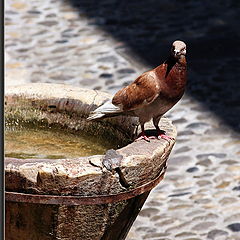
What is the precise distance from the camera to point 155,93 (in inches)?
111

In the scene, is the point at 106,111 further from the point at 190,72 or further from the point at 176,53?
the point at 190,72

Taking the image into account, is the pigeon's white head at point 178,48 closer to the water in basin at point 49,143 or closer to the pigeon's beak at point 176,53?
the pigeon's beak at point 176,53

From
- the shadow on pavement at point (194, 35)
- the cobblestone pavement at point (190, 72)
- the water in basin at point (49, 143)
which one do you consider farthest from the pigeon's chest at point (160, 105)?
the shadow on pavement at point (194, 35)

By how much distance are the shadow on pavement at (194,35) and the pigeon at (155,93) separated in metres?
2.66

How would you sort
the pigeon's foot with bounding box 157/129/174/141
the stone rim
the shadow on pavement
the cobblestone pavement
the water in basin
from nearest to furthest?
the stone rim < the pigeon's foot with bounding box 157/129/174/141 < the water in basin < the cobblestone pavement < the shadow on pavement

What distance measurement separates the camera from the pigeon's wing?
9.29 feet

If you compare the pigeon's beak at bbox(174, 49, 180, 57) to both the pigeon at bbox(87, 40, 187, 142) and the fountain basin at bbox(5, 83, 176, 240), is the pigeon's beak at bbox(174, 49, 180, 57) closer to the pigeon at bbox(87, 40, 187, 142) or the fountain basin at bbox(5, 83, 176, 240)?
the pigeon at bbox(87, 40, 187, 142)

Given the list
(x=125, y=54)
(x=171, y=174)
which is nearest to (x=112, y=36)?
(x=125, y=54)

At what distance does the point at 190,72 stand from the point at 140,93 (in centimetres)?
378

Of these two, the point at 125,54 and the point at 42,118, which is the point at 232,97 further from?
the point at 42,118

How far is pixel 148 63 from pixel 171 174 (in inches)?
87.4

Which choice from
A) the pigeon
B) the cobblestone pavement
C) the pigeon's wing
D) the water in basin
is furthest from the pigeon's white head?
the cobblestone pavement

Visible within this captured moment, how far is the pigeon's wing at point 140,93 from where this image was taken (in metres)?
2.83

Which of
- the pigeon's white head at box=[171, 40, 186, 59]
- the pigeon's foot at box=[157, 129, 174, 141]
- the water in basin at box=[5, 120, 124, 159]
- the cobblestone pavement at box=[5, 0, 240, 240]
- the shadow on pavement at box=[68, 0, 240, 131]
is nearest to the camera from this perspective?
the pigeon's white head at box=[171, 40, 186, 59]
